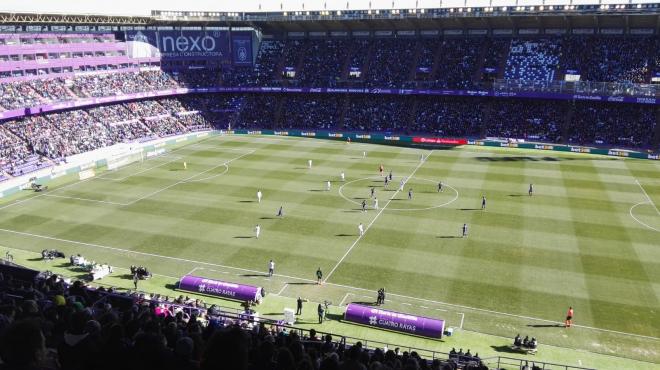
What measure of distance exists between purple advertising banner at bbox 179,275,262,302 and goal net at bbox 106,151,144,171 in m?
32.4

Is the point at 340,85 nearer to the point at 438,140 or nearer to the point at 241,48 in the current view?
the point at 438,140

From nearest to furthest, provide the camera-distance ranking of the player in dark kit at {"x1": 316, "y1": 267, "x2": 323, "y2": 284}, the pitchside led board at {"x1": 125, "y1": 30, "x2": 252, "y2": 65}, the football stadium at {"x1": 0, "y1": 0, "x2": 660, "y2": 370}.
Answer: the football stadium at {"x1": 0, "y1": 0, "x2": 660, "y2": 370} < the player in dark kit at {"x1": 316, "y1": 267, "x2": 323, "y2": 284} < the pitchside led board at {"x1": 125, "y1": 30, "x2": 252, "y2": 65}

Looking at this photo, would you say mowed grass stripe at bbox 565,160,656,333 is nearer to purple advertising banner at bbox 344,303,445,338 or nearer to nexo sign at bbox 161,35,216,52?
purple advertising banner at bbox 344,303,445,338

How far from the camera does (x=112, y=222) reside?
1618 inches

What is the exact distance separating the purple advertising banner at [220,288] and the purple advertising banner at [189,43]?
2323 inches

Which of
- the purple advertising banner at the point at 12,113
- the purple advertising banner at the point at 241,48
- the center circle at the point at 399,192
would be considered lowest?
the center circle at the point at 399,192

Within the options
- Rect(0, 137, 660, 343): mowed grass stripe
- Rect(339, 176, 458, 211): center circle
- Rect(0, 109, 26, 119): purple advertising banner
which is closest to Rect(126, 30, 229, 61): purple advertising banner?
Rect(0, 109, 26, 119): purple advertising banner

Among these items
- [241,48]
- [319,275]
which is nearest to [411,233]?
[319,275]

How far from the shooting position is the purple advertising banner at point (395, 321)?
2588cm

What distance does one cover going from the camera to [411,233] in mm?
38406

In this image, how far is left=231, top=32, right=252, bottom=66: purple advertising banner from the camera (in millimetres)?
87875

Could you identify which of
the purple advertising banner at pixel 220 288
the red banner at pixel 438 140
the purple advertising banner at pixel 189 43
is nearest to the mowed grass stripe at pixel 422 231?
the purple advertising banner at pixel 220 288

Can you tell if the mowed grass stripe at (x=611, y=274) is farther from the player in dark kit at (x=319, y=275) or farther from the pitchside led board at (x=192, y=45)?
the pitchside led board at (x=192, y=45)

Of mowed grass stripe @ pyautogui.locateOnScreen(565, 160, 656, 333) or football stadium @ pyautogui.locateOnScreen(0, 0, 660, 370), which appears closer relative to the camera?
football stadium @ pyautogui.locateOnScreen(0, 0, 660, 370)
